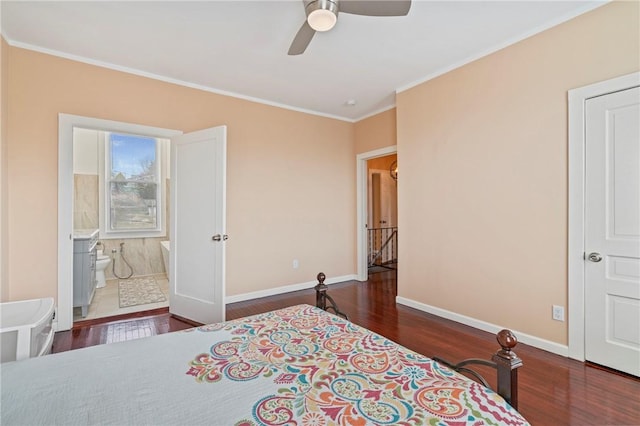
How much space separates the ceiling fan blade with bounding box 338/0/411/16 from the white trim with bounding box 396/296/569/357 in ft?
9.35

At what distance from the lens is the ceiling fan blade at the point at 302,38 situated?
219 centimetres

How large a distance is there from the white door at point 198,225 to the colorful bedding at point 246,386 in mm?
1831

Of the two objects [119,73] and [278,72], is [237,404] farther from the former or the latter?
[119,73]

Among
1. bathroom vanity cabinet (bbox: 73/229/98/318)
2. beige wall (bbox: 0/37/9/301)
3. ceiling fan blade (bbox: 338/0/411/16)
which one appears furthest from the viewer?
bathroom vanity cabinet (bbox: 73/229/98/318)

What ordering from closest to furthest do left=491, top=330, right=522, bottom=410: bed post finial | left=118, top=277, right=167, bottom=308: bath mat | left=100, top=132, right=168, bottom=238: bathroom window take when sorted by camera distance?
left=491, top=330, right=522, bottom=410: bed post finial, left=118, top=277, right=167, bottom=308: bath mat, left=100, top=132, right=168, bottom=238: bathroom window

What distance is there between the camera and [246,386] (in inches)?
43.4

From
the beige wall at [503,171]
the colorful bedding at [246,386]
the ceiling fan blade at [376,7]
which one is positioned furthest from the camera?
the beige wall at [503,171]

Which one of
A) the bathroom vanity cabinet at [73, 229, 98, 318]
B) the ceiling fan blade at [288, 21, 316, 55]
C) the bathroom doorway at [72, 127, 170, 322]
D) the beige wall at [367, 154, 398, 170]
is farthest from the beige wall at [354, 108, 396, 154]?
the bathroom vanity cabinet at [73, 229, 98, 318]

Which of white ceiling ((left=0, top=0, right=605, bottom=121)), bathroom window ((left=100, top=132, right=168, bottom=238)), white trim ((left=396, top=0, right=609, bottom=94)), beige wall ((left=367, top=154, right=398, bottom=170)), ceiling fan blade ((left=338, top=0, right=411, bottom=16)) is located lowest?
bathroom window ((left=100, top=132, right=168, bottom=238))

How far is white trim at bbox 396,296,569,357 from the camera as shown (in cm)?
259

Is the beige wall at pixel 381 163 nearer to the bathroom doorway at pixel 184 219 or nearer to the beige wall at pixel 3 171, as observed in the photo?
the bathroom doorway at pixel 184 219

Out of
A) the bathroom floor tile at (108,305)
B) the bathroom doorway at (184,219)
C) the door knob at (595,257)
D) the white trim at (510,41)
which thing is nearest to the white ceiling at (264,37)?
the white trim at (510,41)

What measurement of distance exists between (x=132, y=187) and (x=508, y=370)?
6.02 m

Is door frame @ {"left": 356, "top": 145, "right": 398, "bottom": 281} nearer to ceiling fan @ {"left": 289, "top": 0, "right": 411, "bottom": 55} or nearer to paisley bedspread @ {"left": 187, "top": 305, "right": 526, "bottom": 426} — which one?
ceiling fan @ {"left": 289, "top": 0, "right": 411, "bottom": 55}
